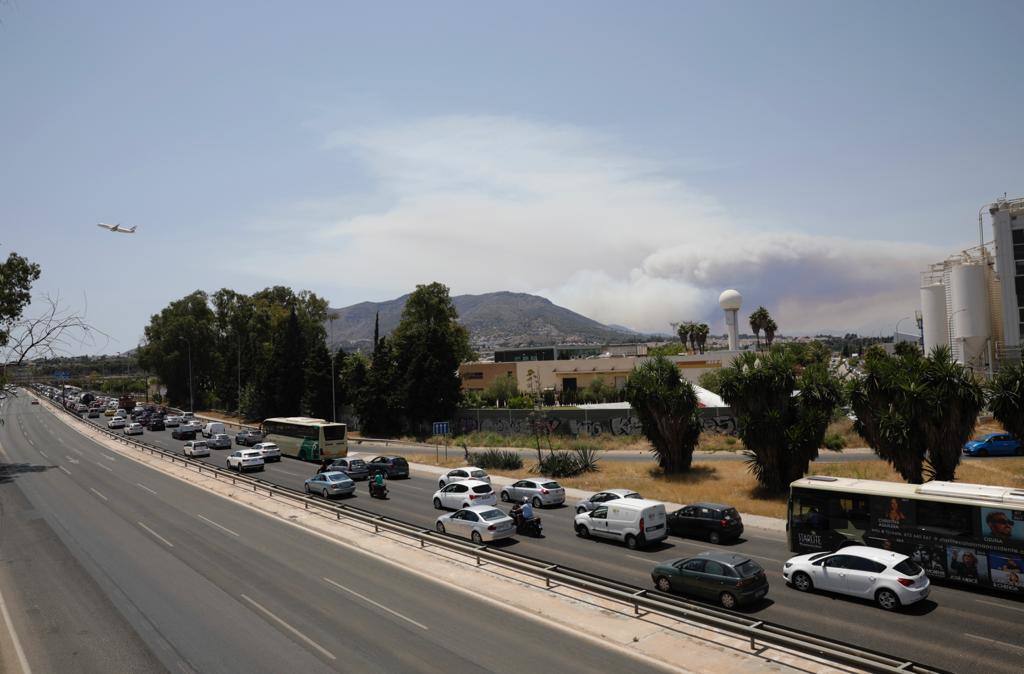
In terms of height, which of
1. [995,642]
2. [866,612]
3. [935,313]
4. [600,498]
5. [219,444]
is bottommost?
[866,612]

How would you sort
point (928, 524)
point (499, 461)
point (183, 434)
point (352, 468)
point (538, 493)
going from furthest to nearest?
point (183, 434), point (499, 461), point (352, 468), point (538, 493), point (928, 524)

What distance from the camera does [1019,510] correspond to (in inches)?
669

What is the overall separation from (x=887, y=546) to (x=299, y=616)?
17036 mm

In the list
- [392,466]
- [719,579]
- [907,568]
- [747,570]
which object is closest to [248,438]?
[392,466]

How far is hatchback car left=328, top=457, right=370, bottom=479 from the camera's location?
130ft

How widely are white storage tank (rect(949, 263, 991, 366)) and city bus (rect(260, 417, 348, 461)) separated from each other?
226 feet

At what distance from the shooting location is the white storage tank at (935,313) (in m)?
81.6

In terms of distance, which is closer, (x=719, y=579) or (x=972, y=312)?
(x=719, y=579)

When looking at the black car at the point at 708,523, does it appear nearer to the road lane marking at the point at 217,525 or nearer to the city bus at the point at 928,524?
the city bus at the point at 928,524

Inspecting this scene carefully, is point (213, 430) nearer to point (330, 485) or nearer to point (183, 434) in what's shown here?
point (183, 434)

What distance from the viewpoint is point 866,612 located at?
16531 mm

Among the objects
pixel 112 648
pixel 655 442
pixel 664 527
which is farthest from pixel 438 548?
pixel 655 442

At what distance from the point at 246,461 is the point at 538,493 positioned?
22.1 metres

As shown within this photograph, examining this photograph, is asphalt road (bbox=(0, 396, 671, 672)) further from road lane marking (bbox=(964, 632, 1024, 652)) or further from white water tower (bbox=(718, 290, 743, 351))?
white water tower (bbox=(718, 290, 743, 351))
